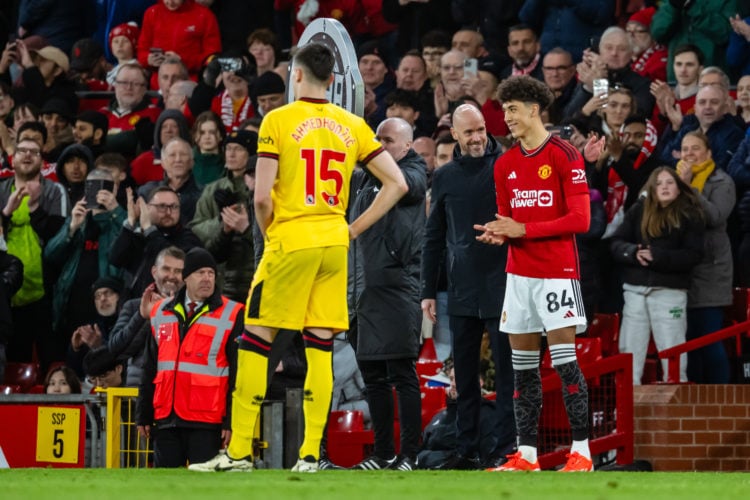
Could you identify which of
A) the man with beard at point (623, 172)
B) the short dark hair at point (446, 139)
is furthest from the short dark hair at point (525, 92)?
the man with beard at point (623, 172)

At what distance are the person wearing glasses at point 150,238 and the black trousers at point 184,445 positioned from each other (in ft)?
11.2

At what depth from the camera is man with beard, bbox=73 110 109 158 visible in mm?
16672

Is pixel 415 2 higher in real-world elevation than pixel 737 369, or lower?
higher

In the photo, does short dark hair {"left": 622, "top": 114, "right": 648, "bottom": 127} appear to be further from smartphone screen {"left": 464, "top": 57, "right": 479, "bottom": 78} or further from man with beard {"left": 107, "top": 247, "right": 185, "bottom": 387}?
man with beard {"left": 107, "top": 247, "right": 185, "bottom": 387}

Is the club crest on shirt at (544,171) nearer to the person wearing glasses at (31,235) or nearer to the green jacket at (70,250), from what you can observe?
the green jacket at (70,250)

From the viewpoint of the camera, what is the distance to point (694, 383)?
11492 millimetres

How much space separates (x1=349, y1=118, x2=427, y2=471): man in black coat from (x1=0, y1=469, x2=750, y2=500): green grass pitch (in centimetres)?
150

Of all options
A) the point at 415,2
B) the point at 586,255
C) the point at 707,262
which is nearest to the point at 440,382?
the point at 586,255

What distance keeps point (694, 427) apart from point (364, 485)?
16.3 feet

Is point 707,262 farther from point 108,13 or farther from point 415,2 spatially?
point 108,13

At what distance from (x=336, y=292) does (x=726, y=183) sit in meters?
5.30

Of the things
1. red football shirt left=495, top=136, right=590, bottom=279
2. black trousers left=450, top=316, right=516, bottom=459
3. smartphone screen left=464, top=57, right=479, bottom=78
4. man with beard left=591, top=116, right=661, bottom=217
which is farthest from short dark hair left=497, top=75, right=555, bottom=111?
smartphone screen left=464, top=57, right=479, bottom=78

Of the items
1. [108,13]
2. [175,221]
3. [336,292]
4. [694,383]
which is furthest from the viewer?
[108,13]

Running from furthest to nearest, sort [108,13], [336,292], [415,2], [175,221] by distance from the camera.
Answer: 1. [108,13]
2. [415,2]
3. [175,221]
4. [336,292]
